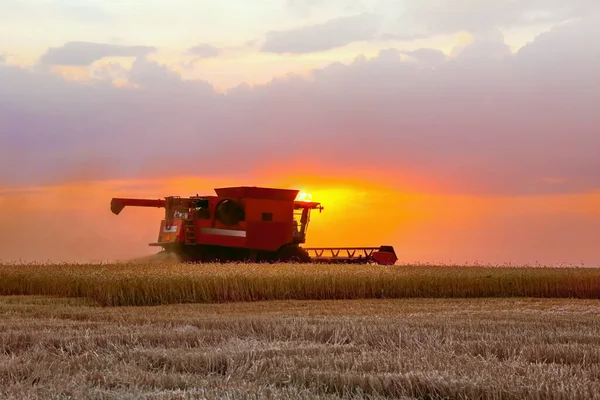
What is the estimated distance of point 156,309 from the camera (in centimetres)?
1669

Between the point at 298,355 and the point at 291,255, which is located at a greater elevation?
the point at 291,255

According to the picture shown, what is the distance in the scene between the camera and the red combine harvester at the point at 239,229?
85.5 feet

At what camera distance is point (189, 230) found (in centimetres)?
2625

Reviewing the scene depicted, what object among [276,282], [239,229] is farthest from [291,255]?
[276,282]

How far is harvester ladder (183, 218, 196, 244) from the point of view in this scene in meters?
26.2

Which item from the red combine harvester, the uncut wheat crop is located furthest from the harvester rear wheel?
the uncut wheat crop

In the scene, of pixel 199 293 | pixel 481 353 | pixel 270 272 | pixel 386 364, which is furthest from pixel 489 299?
pixel 386 364

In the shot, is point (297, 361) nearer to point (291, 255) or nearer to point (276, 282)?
point (276, 282)

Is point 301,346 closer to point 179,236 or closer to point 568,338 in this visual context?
point 568,338

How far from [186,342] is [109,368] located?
5.27ft

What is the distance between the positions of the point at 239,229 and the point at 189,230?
1698 mm

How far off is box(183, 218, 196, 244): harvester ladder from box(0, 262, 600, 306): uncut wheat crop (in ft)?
12.9

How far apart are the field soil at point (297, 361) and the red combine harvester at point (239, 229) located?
558 inches

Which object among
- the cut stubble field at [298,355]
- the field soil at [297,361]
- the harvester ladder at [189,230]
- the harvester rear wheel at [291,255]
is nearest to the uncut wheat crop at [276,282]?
the cut stubble field at [298,355]
